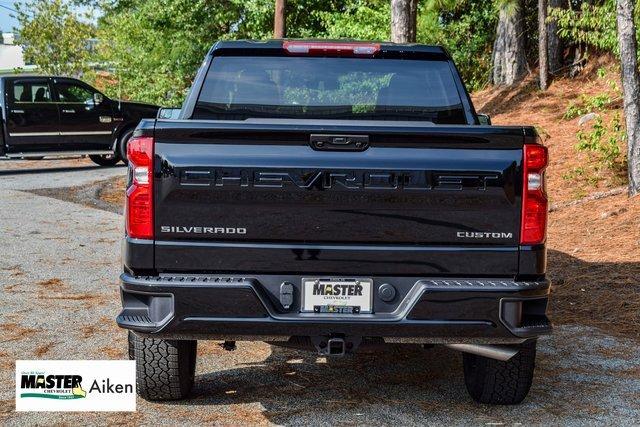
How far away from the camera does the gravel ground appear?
486cm

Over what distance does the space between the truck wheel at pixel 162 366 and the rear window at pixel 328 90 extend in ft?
4.38

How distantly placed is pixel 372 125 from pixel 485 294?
94cm

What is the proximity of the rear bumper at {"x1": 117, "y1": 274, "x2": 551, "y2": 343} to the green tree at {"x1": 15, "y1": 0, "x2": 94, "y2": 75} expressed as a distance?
48363 mm

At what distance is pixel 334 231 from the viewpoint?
4.30m

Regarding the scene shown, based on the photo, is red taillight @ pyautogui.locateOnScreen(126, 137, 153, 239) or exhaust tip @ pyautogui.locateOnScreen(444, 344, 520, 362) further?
exhaust tip @ pyautogui.locateOnScreen(444, 344, 520, 362)

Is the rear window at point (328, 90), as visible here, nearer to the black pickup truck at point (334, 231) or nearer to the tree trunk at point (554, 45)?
the black pickup truck at point (334, 231)

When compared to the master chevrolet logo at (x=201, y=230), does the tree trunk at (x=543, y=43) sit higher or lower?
higher

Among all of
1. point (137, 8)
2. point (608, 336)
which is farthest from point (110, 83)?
point (608, 336)

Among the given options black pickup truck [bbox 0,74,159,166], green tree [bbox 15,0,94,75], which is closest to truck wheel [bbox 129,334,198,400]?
black pickup truck [bbox 0,74,159,166]

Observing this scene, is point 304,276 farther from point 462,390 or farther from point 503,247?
point 462,390

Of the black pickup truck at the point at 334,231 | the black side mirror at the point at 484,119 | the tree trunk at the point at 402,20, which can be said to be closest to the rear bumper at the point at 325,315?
the black pickup truck at the point at 334,231

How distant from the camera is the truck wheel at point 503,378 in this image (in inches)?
193

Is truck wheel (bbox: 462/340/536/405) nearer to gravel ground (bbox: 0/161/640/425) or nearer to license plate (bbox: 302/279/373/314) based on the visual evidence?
gravel ground (bbox: 0/161/640/425)

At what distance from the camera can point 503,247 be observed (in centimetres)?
431
